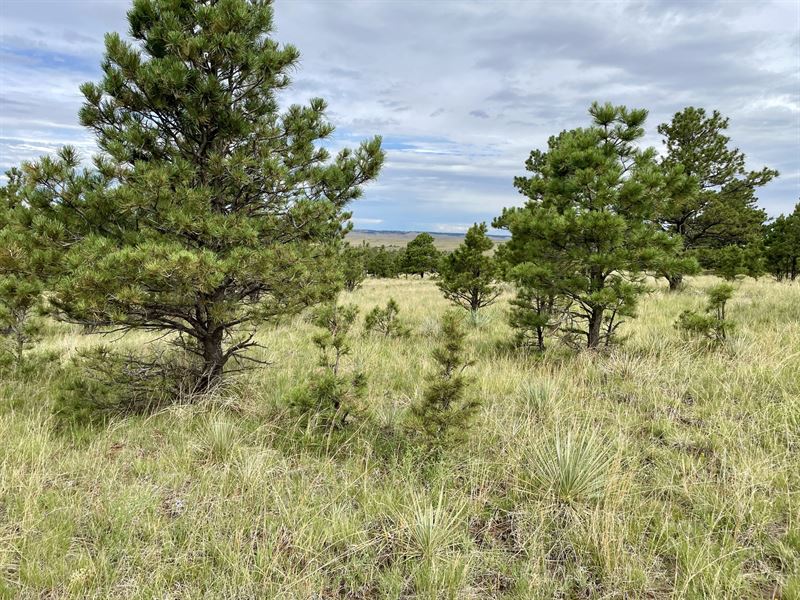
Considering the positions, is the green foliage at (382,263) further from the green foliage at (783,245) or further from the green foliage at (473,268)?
the green foliage at (473,268)

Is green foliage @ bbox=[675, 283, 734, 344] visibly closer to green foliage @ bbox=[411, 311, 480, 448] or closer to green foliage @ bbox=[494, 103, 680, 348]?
green foliage @ bbox=[494, 103, 680, 348]

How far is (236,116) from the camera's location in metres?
4.50

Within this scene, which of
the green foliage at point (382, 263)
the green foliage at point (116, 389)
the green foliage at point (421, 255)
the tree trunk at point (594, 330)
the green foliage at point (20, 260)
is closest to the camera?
the green foliage at point (20, 260)

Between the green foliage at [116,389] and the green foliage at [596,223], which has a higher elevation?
the green foliage at [596,223]

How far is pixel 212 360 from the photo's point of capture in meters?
5.15

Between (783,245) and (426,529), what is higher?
(783,245)

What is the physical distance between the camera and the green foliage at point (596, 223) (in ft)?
19.6

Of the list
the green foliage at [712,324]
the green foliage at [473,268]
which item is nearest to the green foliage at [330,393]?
the green foliage at [712,324]

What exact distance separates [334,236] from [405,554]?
4.00 metres

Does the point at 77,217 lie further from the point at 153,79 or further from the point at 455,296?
the point at 455,296

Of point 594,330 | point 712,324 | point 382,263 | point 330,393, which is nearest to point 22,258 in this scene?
point 330,393

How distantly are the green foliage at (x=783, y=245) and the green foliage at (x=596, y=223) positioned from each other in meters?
23.2

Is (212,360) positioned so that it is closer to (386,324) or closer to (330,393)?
(330,393)

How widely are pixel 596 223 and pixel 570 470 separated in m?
3.88
